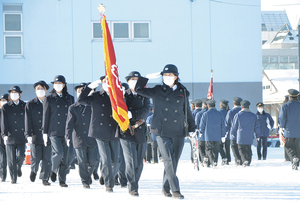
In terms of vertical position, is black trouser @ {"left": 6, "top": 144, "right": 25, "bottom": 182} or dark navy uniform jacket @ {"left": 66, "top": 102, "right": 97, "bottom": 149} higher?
dark navy uniform jacket @ {"left": 66, "top": 102, "right": 97, "bottom": 149}

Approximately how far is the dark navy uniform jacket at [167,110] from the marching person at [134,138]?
0.46 m

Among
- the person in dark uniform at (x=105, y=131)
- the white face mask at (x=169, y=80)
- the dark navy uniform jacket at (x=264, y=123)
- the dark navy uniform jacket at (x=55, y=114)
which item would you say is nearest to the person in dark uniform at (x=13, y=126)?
the dark navy uniform jacket at (x=55, y=114)

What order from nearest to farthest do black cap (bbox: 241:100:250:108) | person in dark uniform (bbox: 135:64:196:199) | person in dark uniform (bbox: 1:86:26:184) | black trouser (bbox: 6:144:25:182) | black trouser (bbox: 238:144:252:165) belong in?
person in dark uniform (bbox: 135:64:196:199), black trouser (bbox: 6:144:25:182), person in dark uniform (bbox: 1:86:26:184), black trouser (bbox: 238:144:252:165), black cap (bbox: 241:100:250:108)

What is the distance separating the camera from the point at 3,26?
21.7 m

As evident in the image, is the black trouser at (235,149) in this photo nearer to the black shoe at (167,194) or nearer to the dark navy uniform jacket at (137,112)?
the dark navy uniform jacket at (137,112)

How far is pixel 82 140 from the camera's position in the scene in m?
9.32

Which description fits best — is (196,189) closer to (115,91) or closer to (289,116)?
(115,91)

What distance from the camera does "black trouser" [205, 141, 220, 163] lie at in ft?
44.8

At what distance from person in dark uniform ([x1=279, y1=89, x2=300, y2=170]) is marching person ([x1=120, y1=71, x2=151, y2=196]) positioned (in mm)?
5448

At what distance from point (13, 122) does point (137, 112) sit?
→ 3631mm

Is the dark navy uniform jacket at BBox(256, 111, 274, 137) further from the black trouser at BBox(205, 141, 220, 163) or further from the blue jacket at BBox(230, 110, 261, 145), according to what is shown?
the black trouser at BBox(205, 141, 220, 163)

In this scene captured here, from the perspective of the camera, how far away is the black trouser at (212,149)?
1366cm

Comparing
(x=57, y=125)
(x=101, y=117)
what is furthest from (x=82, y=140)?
(x=101, y=117)

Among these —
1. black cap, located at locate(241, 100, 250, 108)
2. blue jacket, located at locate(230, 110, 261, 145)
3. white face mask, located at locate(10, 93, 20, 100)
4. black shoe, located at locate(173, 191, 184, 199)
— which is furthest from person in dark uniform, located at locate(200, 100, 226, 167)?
black shoe, located at locate(173, 191, 184, 199)
